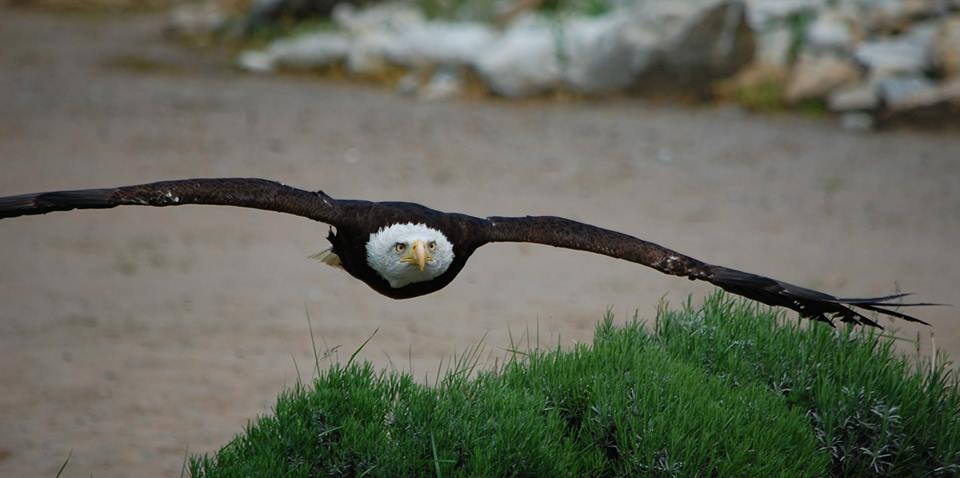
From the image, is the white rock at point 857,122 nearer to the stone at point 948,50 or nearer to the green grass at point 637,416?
the stone at point 948,50

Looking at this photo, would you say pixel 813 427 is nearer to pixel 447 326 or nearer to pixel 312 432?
pixel 312 432

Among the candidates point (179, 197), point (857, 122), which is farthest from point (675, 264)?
point (857, 122)

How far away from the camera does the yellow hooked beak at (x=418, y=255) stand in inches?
186

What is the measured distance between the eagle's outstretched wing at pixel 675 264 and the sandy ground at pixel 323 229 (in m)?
1.16

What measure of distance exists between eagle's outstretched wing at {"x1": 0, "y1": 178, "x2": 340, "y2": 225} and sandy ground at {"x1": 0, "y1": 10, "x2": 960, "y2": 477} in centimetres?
159

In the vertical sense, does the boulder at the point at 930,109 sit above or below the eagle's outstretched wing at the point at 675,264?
above

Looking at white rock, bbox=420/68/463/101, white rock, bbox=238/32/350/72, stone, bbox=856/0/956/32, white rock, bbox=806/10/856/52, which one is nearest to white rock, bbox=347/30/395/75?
white rock, bbox=238/32/350/72

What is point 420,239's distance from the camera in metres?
4.82

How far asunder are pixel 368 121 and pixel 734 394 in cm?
853

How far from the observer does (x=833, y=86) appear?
520 inches

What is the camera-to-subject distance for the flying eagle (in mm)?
4523

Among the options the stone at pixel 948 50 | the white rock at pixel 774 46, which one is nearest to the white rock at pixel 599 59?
the white rock at pixel 774 46

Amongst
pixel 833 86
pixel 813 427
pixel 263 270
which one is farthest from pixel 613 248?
pixel 833 86

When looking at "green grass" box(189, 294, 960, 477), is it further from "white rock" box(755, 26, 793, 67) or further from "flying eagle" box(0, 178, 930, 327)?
"white rock" box(755, 26, 793, 67)
